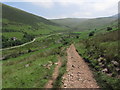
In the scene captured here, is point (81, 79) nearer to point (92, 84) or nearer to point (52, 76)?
point (92, 84)

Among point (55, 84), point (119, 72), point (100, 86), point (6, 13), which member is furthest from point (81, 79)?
point (6, 13)

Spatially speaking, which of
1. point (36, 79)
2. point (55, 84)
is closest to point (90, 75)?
point (55, 84)

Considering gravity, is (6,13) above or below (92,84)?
above

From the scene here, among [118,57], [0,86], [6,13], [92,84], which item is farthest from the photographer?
[6,13]

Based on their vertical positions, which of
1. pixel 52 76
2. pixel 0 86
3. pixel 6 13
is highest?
pixel 6 13

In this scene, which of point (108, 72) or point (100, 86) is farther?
point (108, 72)

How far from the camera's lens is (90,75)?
1080 cm

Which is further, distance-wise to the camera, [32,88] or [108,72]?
[108,72]

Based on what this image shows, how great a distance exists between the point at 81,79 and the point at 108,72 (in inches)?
116

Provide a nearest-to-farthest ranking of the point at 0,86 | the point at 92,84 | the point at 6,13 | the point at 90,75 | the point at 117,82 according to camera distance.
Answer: the point at 117,82
the point at 92,84
the point at 0,86
the point at 90,75
the point at 6,13

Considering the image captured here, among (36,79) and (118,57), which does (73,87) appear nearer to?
(36,79)

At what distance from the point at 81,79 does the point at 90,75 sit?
135cm

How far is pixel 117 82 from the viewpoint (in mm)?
8367

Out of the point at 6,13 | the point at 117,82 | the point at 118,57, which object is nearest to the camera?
the point at 117,82
